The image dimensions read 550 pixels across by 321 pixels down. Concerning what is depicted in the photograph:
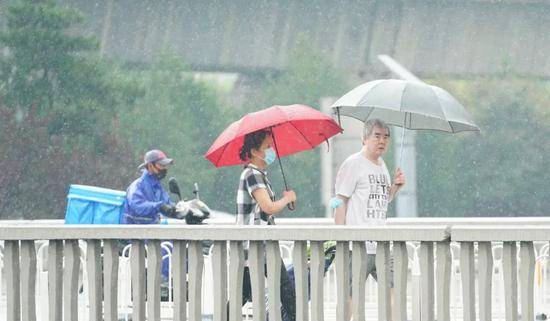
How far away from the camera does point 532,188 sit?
55.2 m

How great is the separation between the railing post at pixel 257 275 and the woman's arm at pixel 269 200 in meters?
0.82

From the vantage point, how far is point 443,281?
7.23 meters

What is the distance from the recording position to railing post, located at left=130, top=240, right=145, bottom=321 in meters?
7.57

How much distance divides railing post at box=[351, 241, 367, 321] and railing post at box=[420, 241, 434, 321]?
30cm

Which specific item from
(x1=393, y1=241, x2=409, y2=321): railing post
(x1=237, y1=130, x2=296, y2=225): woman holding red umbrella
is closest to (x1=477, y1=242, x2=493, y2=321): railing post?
(x1=393, y1=241, x2=409, y2=321): railing post

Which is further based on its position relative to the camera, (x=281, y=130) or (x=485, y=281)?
(x=281, y=130)

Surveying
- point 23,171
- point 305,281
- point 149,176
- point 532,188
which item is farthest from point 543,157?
point 305,281

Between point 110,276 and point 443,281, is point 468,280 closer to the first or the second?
point 443,281

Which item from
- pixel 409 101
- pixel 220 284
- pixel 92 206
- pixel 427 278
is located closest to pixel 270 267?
pixel 220 284

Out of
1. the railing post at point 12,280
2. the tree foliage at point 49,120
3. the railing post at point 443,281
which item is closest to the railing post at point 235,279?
the railing post at point 443,281

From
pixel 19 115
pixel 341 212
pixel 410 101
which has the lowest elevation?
pixel 341 212

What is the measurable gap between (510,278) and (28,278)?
2.55 meters

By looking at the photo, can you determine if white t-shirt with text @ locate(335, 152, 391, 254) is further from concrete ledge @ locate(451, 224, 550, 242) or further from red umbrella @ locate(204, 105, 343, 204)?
concrete ledge @ locate(451, 224, 550, 242)

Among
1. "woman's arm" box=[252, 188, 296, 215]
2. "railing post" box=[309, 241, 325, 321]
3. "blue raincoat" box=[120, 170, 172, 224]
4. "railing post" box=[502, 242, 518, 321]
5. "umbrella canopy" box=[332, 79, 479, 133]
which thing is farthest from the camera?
"blue raincoat" box=[120, 170, 172, 224]
